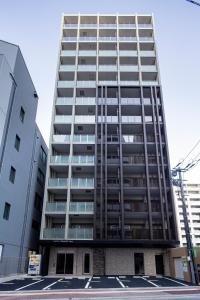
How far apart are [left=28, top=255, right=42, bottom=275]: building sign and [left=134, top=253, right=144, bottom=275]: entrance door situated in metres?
11.6

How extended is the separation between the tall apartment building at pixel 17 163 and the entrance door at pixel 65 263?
386cm

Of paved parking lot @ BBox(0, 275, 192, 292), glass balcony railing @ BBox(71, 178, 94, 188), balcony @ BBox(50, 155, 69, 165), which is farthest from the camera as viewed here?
balcony @ BBox(50, 155, 69, 165)

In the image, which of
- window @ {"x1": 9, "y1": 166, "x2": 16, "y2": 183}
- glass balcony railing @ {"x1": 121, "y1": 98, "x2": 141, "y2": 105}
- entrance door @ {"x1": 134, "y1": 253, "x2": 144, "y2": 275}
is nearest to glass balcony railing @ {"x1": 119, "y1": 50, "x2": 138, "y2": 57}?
glass balcony railing @ {"x1": 121, "y1": 98, "x2": 141, "y2": 105}

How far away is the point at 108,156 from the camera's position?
33.7m

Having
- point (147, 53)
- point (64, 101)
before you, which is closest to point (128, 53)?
point (147, 53)

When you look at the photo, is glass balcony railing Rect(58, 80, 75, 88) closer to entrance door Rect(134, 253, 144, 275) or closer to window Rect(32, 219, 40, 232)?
window Rect(32, 219, 40, 232)

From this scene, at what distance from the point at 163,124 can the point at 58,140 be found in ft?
50.5

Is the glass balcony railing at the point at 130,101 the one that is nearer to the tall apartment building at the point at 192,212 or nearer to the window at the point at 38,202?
the window at the point at 38,202

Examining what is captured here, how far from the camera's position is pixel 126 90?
3688cm

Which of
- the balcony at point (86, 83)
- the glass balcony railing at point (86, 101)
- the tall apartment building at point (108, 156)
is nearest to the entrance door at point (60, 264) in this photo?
the tall apartment building at point (108, 156)

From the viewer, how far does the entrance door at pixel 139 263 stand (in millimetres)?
27602

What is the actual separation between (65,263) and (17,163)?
13457 millimetres

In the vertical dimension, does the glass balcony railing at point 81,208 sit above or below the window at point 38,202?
below

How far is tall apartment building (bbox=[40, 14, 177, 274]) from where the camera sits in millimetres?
27562
